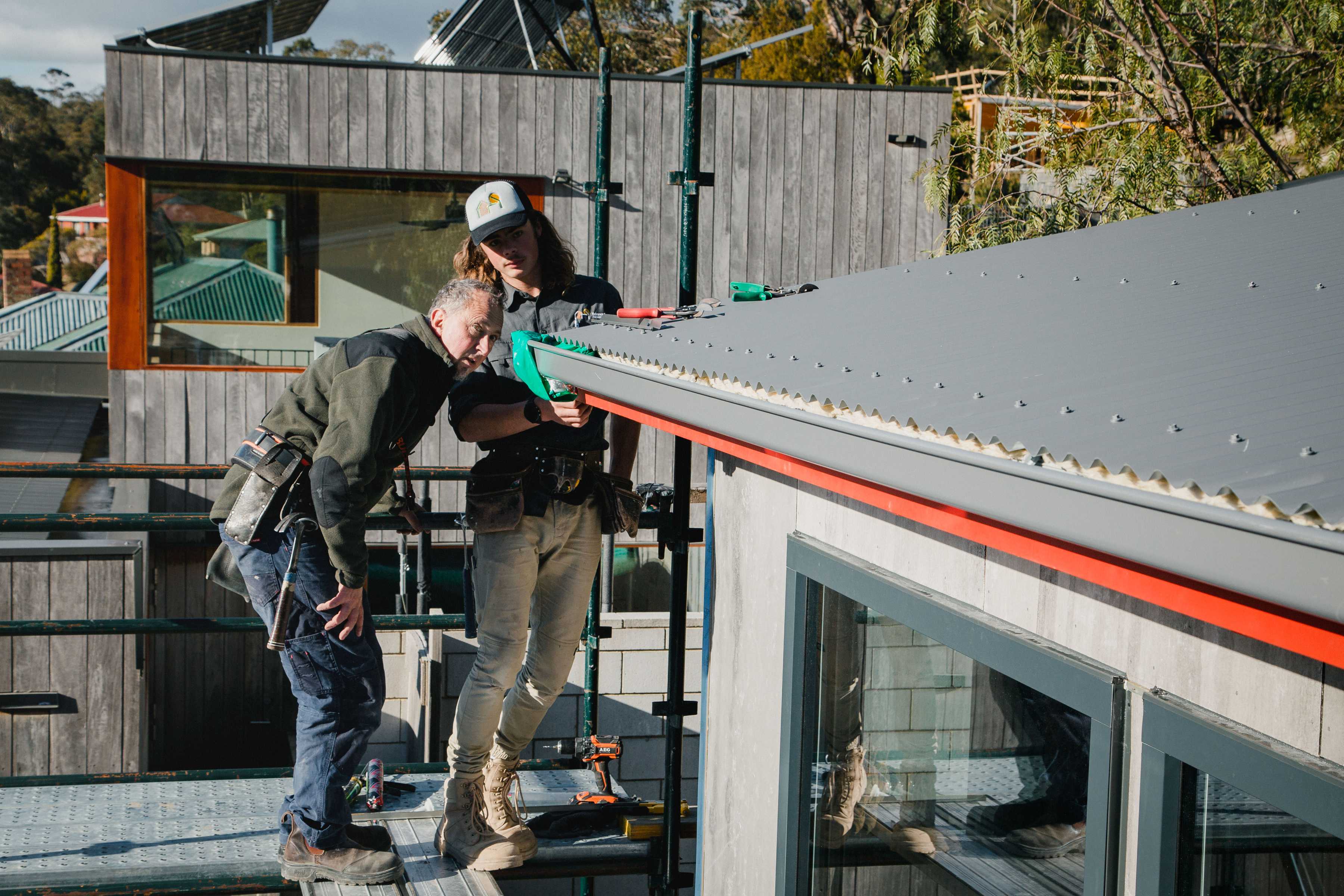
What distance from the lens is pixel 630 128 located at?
1080 cm

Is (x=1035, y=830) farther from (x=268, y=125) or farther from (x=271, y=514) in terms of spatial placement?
(x=268, y=125)

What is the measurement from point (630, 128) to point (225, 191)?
12.2ft

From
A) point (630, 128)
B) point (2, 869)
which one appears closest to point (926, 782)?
point (2, 869)

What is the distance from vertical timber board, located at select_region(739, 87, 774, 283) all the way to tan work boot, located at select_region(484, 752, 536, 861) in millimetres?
8351

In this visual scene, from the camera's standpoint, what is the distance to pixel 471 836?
10.4 feet

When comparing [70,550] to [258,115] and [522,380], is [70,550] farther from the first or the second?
[522,380]

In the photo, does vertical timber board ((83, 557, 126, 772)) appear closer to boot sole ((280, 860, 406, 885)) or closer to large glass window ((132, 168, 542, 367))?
large glass window ((132, 168, 542, 367))

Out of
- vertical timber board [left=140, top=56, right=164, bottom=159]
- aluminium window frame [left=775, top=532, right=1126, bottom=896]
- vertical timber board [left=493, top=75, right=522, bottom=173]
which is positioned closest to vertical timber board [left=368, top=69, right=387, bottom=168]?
vertical timber board [left=493, top=75, right=522, bottom=173]

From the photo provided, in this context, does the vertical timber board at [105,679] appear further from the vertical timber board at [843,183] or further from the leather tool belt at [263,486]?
the vertical timber board at [843,183]

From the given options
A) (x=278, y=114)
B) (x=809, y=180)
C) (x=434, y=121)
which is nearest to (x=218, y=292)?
(x=278, y=114)

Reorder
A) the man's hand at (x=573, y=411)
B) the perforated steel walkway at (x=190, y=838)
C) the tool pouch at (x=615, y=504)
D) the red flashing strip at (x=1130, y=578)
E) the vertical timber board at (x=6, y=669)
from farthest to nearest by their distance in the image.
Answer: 1. the vertical timber board at (x=6, y=669)
2. the tool pouch at (x=615, y=504)
3. the perforated steel walkway at (x=190, y=838)
4. the man's hand at (x=573, y=411)
5. the red flashing strip at (x=1130, y=578)

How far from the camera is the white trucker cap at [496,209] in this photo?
314 cm

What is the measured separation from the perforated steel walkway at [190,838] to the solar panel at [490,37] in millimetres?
8185

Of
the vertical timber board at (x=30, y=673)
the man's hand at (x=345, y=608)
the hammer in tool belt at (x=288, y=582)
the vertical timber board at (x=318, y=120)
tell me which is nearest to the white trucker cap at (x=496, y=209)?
the hammer in tool belt at (x=288, y=582)
